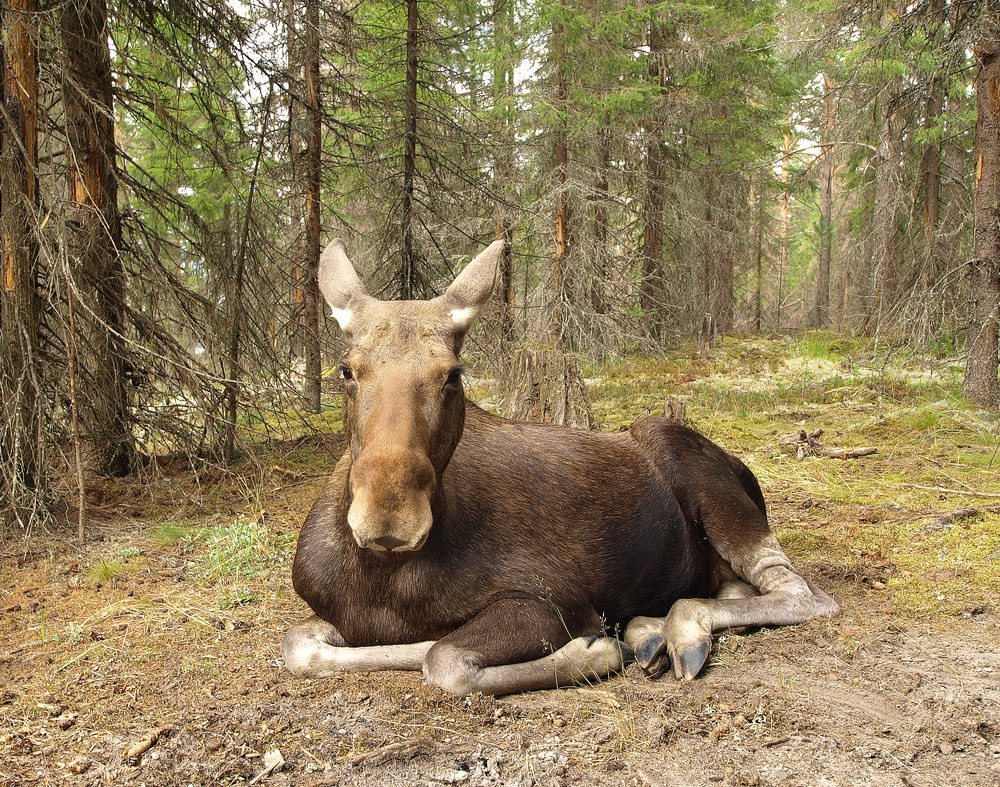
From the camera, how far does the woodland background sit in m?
6.21

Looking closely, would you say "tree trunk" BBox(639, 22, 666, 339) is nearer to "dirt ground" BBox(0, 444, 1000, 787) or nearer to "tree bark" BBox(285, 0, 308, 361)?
"tree bark" BBox(285, 0, 308, 361)

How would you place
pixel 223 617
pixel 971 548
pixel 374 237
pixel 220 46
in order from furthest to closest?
pixel 374 237
pixel 220 46
pixel 971 548
pixel 223 617

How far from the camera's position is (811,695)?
3332 millimetres

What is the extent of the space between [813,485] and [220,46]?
7673 mm

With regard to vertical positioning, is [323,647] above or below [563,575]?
below

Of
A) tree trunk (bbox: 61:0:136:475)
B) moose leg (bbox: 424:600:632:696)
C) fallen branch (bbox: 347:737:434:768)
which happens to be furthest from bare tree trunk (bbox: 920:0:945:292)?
fallen branch (bbox: 347:737:434:768)

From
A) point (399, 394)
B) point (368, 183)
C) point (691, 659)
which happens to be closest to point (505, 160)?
point (368, 183)

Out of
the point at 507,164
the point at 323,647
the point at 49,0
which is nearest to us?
the point at 323,647

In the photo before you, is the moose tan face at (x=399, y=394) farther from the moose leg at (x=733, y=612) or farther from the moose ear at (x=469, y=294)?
the moose leg at (x=733, y=612)

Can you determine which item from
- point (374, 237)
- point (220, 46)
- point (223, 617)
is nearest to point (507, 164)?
point (374, 237)

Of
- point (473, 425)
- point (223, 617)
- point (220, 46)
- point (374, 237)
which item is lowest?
point (223, 617)

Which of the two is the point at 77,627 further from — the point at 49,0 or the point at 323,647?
the point at 49,0

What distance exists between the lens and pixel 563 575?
4.05 m

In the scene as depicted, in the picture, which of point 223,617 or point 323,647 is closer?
→ point 323,647
